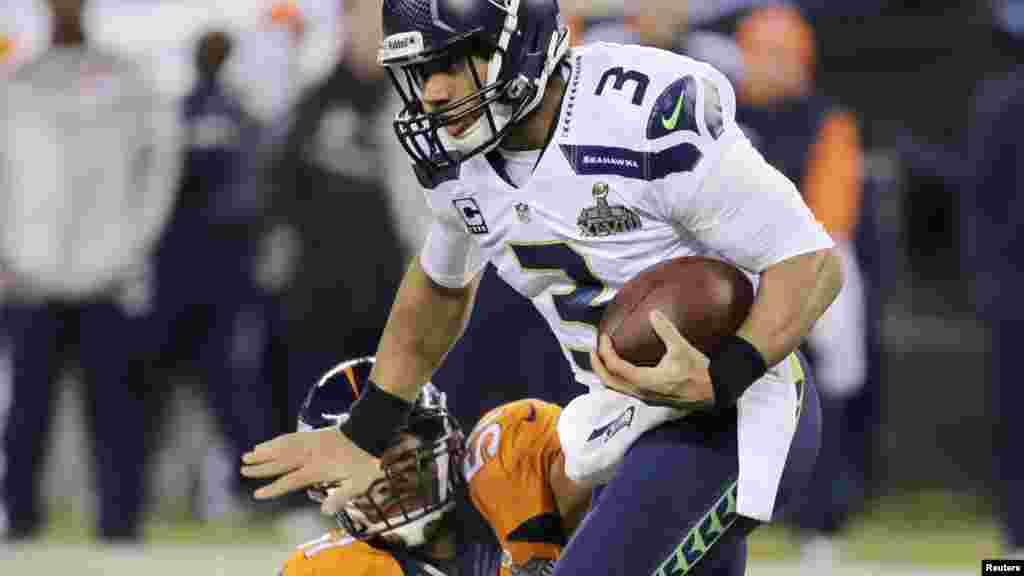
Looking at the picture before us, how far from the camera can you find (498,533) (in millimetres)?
3463

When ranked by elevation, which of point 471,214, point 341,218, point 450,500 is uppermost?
point 471,214

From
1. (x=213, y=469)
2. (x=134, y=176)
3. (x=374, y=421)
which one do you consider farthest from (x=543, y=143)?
(x=213, y=469)

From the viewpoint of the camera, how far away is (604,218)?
312cm

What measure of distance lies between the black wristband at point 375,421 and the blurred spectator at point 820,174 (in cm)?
300

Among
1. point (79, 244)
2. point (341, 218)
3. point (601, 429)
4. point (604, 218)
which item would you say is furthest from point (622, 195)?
point (79, 244)

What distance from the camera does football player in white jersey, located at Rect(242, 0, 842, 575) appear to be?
3.02 m

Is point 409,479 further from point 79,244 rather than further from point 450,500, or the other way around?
point 79,244

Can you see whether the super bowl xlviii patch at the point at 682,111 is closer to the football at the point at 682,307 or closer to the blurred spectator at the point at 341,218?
the football at the point at 682,307

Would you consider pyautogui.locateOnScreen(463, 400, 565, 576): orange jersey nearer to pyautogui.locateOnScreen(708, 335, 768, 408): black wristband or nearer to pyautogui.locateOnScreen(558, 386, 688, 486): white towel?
pyautogui.locateOnScreen(558, 386, 688, 486): white towel

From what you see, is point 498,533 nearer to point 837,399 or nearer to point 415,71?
point 415,71

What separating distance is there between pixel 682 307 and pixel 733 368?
125 mm

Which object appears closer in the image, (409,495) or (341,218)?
(409,495)

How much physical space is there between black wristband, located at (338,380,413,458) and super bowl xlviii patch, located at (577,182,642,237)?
585 mm

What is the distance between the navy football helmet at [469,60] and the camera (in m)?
3.13
